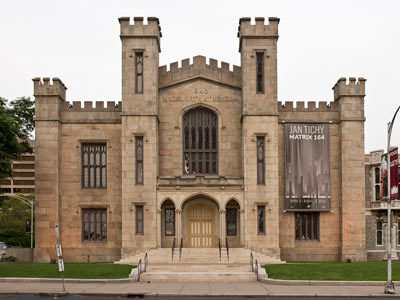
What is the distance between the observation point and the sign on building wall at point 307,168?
39375mm

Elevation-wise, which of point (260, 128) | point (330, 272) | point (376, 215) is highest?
point (260, 128)

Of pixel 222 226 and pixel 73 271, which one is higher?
pixel 222 226

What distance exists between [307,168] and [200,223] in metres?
7.96

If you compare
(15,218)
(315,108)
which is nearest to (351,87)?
(315,108)

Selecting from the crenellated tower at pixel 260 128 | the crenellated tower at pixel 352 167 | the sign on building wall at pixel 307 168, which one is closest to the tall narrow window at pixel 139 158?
the crenellated tower at pixel 260 128

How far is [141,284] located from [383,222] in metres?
29.6

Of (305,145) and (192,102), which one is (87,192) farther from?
(305,145)

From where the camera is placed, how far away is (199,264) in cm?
3344

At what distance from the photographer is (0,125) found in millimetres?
32188

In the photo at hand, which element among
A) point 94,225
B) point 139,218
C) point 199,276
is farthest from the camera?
point 94,225

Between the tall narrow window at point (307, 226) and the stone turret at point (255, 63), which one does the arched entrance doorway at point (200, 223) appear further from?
the stone turret at point (255, 63)

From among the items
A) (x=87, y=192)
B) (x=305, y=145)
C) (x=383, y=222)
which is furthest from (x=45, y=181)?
(x=383, y=222)

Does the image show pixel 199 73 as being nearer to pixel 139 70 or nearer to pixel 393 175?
pixel 139 70

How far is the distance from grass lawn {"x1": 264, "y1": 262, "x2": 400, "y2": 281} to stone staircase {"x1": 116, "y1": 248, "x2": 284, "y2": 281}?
1346 mm
